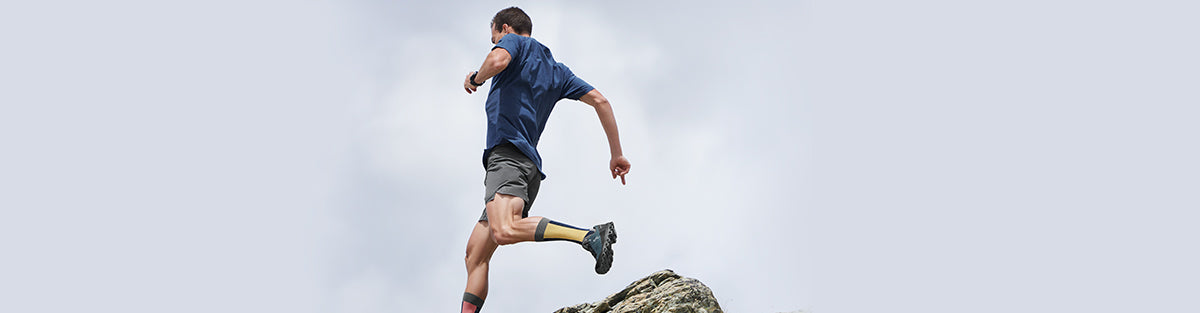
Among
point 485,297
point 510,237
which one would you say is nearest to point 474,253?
point 485,297

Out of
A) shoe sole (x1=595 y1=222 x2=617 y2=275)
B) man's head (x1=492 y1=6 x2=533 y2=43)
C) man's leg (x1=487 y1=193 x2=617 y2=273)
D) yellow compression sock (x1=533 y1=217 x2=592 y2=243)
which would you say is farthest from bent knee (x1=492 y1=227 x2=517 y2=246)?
man's head (x1=492 y1=6 x2=533 y2=43)

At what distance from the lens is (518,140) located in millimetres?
4691

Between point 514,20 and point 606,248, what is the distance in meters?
2.15

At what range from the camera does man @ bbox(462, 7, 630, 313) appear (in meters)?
4.27

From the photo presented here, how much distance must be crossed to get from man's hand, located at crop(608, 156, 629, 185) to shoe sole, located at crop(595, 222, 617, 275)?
1.29m

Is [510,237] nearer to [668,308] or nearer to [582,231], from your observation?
[582,231]

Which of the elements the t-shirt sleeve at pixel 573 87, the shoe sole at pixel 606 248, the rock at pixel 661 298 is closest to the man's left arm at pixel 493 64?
the t-shirt sleeve at pixel 573 87

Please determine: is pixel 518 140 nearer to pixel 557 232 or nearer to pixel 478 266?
pixel 557 232

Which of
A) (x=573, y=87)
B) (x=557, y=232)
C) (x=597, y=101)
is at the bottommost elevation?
(x=557, y=232)

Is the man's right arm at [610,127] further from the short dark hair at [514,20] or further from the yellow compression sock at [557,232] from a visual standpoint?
the yellow compression sock at [557,232]

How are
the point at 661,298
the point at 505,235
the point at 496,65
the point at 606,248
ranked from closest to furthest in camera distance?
the point at 606,248 < the point at 505,235 < the point at 496,65 < the point at 661,298

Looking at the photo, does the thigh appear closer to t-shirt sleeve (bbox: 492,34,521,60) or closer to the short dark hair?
t-shirt sleeve (bbox: 492,34,521,60)

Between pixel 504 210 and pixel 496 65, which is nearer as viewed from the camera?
pixel 504 210

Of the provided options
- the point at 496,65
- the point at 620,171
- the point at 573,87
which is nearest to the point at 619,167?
the point at 620,171
